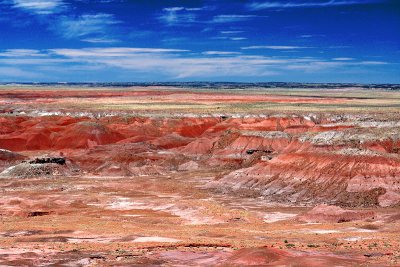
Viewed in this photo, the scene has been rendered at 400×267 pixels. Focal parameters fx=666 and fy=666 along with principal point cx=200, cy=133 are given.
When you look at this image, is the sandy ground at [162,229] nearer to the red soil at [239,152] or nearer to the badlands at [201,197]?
the badlands at [201,197]

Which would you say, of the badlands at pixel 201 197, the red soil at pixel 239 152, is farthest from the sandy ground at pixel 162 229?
the red soil at pixel 239 152

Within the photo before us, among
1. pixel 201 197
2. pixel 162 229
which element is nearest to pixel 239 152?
pixel 201 197

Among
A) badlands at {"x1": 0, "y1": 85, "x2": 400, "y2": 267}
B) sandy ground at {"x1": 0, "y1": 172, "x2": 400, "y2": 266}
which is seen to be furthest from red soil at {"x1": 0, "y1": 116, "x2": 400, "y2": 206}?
sandy ground at {"x1": 0, "y1": 172, "x2": 400, "y2": 266}

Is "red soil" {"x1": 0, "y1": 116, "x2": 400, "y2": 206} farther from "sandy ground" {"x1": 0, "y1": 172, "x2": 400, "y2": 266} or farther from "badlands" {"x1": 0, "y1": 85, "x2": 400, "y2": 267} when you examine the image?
"sandy ground" {"x1": 0, "y1": 172, "x2": 400, "y2": 266}

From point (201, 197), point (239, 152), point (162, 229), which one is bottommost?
point (201, 197)

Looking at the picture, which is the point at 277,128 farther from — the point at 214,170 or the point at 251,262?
the point at 251,262

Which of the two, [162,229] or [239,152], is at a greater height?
[239,152]

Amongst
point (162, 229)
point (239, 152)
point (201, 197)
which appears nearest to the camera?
point (162, 229)

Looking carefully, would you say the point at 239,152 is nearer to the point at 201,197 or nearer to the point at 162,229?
the point at 201,197

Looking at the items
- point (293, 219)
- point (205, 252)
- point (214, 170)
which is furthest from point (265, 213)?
point (214, 170)
